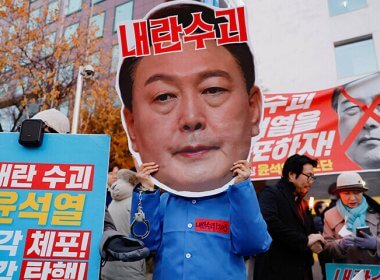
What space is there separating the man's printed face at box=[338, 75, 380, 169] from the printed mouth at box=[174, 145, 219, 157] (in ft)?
7.65

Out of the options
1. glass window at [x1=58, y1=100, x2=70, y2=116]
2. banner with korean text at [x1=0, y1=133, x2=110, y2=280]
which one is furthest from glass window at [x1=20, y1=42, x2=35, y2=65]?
banner with korean text at [x1=0, y1=133, x2=110, y2=280]

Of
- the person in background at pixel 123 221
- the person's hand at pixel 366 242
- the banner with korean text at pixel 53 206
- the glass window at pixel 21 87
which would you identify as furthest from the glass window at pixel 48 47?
the person's hand at pixel 366 242

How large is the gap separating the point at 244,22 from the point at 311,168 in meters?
1.16

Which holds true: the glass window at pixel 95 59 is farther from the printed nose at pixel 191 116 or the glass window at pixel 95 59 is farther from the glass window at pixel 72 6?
the printed nose at pixel 191 116

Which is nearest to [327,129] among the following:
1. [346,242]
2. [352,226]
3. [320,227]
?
[320,227]

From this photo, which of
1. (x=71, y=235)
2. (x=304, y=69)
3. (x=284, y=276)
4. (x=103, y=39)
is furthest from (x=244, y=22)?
(x=103, y=39)

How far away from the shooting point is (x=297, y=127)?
4012mm

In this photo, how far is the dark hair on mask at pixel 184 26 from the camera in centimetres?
196

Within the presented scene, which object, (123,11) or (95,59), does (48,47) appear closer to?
(95,59)

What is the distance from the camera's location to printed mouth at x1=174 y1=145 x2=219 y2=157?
1.87 metres

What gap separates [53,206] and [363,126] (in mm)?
3197

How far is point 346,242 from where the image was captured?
2465 millimetres

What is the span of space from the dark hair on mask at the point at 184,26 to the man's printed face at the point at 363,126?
2170 mm

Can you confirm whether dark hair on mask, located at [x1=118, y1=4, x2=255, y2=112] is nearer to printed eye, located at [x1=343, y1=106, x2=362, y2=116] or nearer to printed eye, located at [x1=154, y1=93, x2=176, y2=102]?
printed eye, located at [x1=154, y1=93, x2=176, y2=102]
